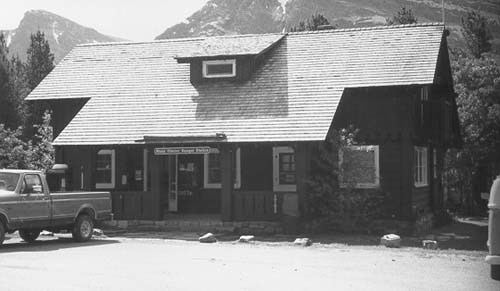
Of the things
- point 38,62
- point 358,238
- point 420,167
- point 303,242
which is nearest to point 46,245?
point 303,242

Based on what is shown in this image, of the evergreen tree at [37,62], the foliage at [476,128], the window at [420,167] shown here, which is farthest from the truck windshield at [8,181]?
the evergreen tree at [37,62]

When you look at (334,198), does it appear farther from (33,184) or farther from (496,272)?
(496,272)

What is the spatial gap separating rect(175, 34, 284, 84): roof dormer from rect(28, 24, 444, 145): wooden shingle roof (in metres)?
0.30

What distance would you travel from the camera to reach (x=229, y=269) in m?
12.6

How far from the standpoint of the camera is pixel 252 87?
23.1 meters

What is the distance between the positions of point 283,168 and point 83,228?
7.60 meters

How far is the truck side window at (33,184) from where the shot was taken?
1645cm

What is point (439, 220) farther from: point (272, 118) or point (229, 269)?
point (229, 269)

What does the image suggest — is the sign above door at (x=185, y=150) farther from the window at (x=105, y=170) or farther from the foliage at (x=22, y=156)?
the foliage at (x=22, y=156)

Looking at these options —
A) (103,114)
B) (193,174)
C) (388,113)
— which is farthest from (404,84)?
(103,114)

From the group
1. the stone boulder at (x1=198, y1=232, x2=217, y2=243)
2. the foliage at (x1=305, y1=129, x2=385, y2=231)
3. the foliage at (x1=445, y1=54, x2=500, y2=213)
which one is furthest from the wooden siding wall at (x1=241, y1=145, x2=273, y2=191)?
the foliage at (x1=445, y1=54, x2=500, y2=213)

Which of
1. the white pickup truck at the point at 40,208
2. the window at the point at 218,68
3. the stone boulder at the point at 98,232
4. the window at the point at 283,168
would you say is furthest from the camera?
the window at the point at 218,68

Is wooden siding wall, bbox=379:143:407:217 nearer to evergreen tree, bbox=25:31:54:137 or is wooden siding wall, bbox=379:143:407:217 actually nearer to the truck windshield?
the truck windshield

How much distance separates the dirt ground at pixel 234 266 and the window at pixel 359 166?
286cm
